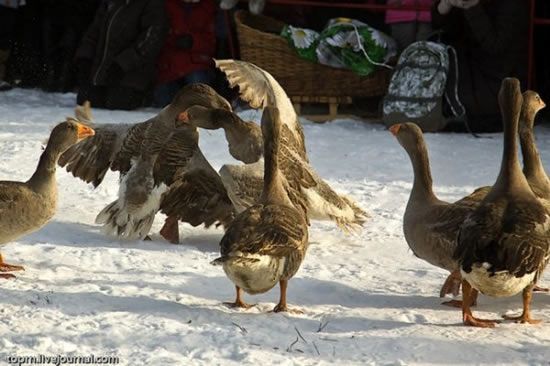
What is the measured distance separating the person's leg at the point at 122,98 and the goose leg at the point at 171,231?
5693 millimetres

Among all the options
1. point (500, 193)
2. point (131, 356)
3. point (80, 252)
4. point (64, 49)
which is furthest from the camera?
point (64, 49)

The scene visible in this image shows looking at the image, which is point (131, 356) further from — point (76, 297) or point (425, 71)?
point (425, 71)

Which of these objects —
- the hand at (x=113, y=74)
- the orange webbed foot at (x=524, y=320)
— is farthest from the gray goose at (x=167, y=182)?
the hand at (x=113, y=74)

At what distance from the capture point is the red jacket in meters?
12.7

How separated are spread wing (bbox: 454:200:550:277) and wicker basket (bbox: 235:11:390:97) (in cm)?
680

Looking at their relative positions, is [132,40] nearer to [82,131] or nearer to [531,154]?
[82,131]

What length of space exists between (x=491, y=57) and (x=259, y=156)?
4910 mm

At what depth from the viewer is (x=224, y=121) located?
7.27 metres

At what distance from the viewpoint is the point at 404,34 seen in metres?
12.0

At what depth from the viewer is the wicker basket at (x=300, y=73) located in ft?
39.3

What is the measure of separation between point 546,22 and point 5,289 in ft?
25.1

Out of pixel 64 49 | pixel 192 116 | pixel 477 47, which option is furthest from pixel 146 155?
pixel 64 49

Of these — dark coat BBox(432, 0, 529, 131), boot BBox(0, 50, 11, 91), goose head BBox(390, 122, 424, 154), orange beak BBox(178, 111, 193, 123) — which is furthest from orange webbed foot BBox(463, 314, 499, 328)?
boot BBox(0, 50, 11, 91)

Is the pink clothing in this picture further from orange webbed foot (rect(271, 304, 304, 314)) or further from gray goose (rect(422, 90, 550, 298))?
orange webbed foot (rect(271, 304, 304, 314))
